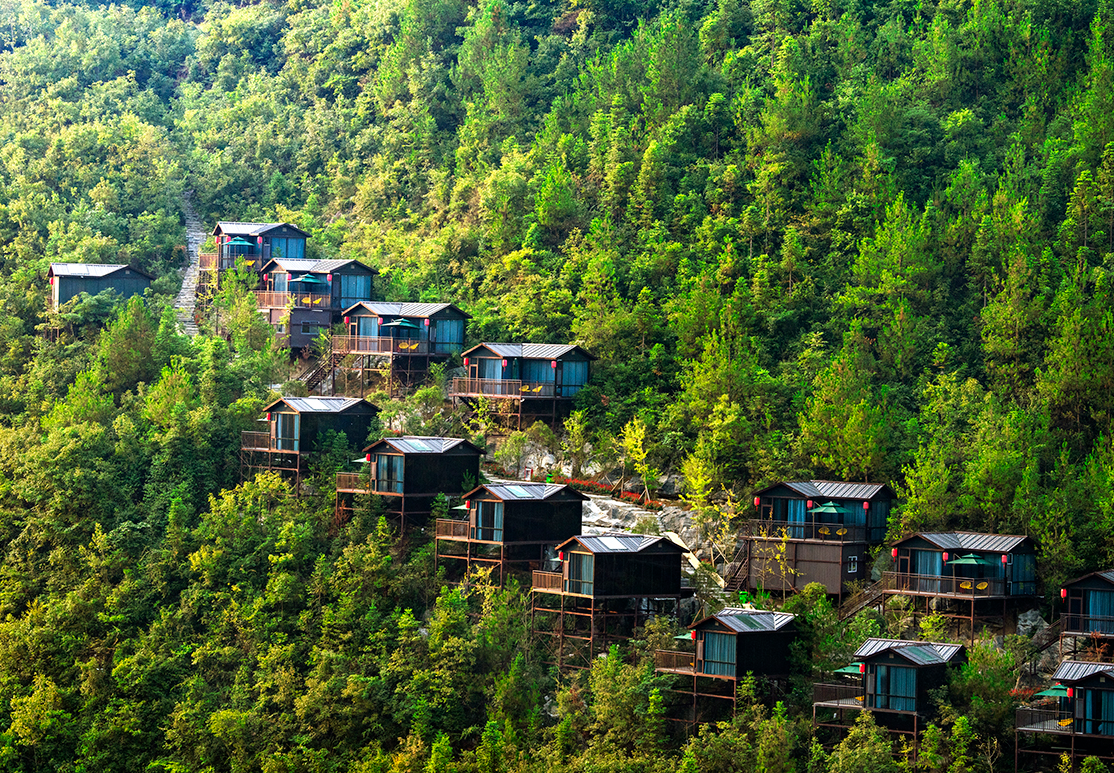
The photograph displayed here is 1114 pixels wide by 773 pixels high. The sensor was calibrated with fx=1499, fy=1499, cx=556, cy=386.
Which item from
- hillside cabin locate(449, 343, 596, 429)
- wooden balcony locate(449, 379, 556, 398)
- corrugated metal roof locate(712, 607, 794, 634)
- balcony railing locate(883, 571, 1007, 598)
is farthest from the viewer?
hillside cabin locate(449, 343, 596, 429)

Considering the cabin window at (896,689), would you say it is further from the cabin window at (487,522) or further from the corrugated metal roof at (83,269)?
the corrugated metal roof at (83,269)

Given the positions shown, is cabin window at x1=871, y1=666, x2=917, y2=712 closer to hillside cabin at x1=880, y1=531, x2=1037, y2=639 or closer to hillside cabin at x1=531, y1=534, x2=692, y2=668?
hillside cabin at x1=880, y1=531, x2=1037, y2=639

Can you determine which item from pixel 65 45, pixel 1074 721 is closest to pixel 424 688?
pixel 1074 721

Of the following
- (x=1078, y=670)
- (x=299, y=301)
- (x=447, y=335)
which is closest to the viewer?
(x=1078, y=670)

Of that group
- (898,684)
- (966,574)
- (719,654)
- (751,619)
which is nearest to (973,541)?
(966,574)

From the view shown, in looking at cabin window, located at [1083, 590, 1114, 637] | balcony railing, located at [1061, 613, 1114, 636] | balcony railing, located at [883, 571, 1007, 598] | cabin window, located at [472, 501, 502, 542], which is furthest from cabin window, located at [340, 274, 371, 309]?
cabin window, located at [1083, 590, 1114, 637]

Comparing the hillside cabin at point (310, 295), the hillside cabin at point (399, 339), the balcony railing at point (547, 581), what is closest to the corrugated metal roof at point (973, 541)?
the balcony railing at point (547, 581)

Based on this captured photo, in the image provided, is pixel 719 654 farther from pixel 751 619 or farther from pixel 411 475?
pixel 411 475
